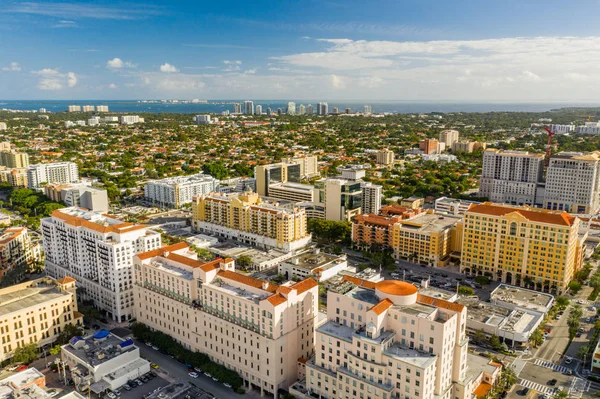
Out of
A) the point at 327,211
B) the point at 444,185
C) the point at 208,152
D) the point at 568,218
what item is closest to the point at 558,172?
the point at 444,185

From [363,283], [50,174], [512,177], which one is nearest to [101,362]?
[363,283]

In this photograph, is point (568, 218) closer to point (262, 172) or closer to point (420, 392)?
point (420, 392)

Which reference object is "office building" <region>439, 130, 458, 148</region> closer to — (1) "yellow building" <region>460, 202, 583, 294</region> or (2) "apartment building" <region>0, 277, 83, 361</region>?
(1) "yellow building" <region>460, 202, 583, 294</region>

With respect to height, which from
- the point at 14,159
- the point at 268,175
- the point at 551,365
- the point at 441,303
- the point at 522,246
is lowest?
the point at 551,365

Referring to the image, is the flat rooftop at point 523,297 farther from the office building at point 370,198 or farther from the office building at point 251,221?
the office building at point 370,198

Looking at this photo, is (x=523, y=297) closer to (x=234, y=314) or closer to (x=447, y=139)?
(x=234, y=314)

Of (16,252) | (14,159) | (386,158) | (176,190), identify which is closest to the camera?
(16,252)

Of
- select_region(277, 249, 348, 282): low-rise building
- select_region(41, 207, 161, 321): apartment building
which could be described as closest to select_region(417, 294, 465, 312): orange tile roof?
select_region(277, 249, 348, 282): low-rise building
